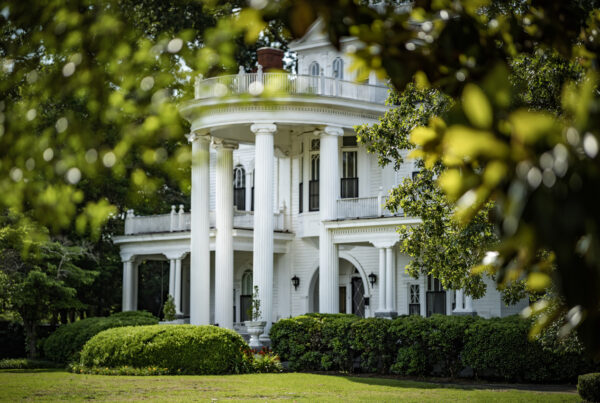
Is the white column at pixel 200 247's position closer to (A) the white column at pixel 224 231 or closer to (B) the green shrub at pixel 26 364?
(A) the white column at pixel 224 231

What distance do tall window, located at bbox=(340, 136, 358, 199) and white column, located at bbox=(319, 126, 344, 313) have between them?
8.52 feet

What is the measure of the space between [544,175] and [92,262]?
3597cm

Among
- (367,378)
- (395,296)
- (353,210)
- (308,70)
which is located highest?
(308,70)

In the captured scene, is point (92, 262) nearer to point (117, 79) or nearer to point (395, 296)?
point (395, 296)

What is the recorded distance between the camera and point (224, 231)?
31.5 metres

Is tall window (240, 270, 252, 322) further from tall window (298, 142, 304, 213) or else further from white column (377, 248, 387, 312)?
white column (377, 248, 387, 312)

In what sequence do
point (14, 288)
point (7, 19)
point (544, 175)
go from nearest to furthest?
point (544, 175)
point (7, 19)
point (14, 288)

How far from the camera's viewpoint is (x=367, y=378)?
21.7 m

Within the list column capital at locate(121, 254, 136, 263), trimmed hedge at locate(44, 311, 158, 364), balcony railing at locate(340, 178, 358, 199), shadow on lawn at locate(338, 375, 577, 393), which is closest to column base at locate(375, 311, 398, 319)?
balcony railing at locate(340, 178, 358, 199)

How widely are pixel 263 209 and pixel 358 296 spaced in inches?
279

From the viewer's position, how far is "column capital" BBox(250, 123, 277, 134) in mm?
29156

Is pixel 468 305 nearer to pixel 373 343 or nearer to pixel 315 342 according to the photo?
pixel 373 343

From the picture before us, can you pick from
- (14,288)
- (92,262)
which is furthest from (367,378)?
(92,262)

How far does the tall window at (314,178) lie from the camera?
3328cm
